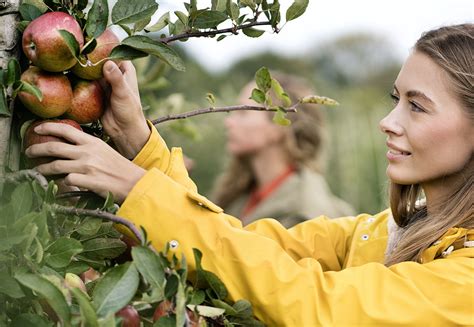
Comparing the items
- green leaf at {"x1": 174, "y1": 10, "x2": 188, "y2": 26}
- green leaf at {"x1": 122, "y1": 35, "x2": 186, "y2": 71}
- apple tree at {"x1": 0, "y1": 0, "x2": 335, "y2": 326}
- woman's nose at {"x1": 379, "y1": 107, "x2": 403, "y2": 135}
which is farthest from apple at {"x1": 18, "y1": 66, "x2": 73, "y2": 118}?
woman's nose at {"x1": 379, "y1": 107, "x2": 403, "y2": 135}

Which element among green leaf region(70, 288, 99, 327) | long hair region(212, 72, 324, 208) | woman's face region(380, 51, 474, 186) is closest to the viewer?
green leaf region(70, 288, 99, 327)

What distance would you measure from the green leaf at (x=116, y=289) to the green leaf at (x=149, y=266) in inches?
0.5

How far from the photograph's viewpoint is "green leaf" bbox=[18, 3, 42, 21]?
1198 millimetres

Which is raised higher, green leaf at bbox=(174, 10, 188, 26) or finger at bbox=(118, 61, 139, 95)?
green leaf at bbox=(174, 10, 188, 26)

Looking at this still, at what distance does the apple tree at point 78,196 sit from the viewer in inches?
39.8

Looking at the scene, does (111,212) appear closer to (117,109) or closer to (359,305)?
(117,109)

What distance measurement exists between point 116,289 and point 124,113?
0.40 metres

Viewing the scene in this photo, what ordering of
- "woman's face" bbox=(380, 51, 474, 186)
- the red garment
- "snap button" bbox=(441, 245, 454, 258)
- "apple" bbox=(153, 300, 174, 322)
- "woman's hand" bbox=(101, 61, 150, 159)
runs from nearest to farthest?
"apple" bbox=(153, 300, 174, 322)
"woman's hand" bbox=(101, 61, 150, 159)
"snap button" bbox=(441, 245, 454, 258)
"woman's face" bbox=(380, 51, 474, 186)
the red garment

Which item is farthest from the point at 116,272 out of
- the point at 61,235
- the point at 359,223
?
the point at 359,223

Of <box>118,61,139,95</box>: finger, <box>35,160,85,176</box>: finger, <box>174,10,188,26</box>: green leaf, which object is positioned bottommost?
<box>35,160,85,176</box>: finger

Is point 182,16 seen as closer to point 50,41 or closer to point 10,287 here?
point 50,41

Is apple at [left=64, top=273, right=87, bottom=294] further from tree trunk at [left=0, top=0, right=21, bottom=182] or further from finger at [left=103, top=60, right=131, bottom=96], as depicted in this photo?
finger at [left=103, top=60, right=131, bottom=96]

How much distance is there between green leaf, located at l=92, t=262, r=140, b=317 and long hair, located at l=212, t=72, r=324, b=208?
4.26 meters

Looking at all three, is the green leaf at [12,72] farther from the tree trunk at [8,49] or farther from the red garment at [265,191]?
the red garment at [265,191]
